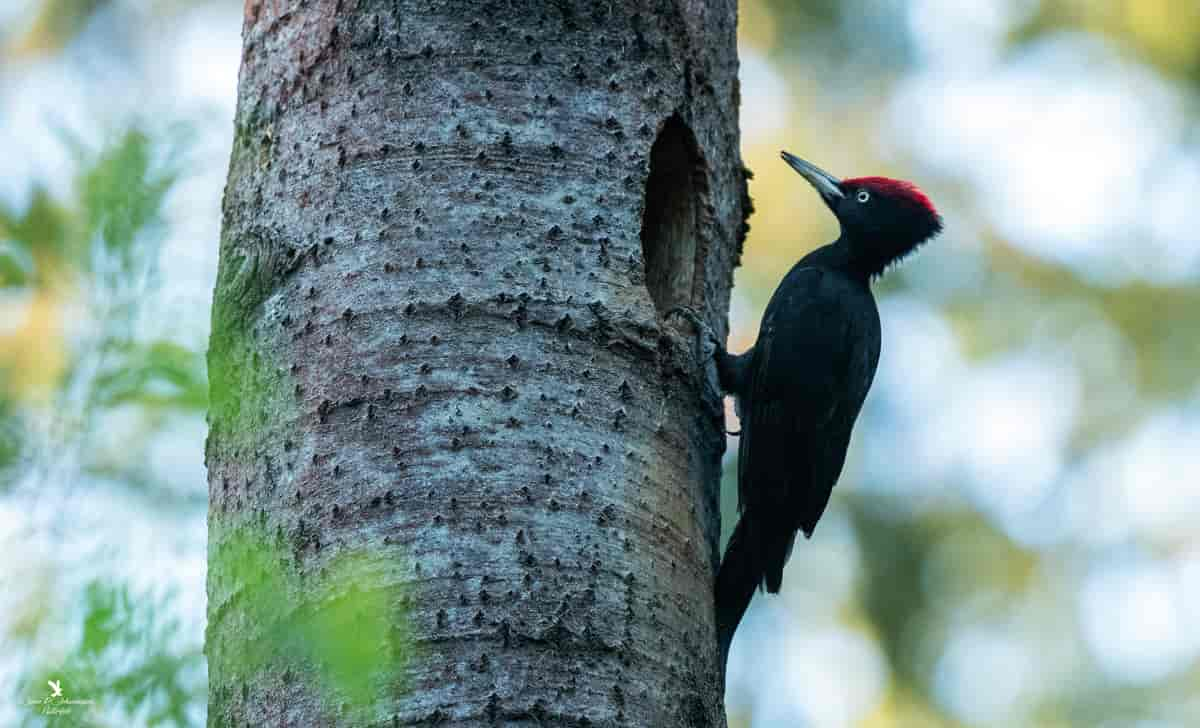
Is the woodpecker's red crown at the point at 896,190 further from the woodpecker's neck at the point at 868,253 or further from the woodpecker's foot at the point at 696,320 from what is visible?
the woodpecker's foot at the point at 696,320

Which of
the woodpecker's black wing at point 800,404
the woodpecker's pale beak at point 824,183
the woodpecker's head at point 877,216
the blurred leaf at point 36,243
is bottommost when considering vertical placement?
the blurred leaf at point 36,243

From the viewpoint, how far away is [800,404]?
4.27 metres

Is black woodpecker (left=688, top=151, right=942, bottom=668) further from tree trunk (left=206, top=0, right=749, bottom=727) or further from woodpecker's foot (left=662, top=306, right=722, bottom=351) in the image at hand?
tree trunk (left=206, top=0, right=749, bottom=727)

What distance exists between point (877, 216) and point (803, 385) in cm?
98

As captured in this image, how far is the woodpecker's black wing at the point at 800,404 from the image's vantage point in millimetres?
4004

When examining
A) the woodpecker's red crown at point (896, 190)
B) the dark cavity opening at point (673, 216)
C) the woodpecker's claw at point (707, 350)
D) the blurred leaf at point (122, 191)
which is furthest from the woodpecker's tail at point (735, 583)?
the blurred leaf at point (122, 191)

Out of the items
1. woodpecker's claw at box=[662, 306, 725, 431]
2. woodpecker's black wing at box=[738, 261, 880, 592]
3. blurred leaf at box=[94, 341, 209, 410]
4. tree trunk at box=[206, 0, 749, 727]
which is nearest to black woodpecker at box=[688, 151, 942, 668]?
woodpecker's black wing at box=[738, 261, 880, 592]

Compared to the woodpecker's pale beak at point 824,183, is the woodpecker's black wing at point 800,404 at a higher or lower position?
lower

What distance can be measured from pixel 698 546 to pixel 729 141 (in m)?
1.04

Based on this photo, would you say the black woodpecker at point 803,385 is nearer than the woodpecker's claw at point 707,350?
No

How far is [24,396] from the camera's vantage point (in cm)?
158

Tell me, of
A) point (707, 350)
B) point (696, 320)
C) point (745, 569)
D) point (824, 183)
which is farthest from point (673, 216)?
point (824, 183)

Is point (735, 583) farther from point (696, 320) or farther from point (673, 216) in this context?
point (673, 216)

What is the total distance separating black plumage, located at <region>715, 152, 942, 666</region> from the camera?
3801mm
